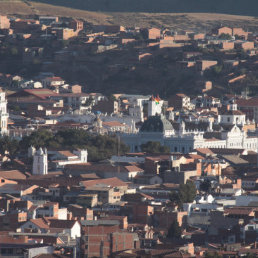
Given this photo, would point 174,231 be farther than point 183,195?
No

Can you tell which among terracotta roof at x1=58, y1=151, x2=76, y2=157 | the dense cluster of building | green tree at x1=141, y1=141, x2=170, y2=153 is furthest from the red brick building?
green tree at x1=141, y1=141, x2=170, y2=153

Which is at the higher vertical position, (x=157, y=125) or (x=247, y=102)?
(x=247, y=102)

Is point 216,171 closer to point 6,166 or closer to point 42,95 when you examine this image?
point 6,166

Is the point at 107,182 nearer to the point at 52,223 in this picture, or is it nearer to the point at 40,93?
the point at 52,223

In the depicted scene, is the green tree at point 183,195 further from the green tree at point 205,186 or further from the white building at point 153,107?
the white building at point 153,107

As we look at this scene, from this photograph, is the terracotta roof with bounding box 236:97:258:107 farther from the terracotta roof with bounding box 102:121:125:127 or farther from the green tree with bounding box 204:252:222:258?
the green tree with bounding box 204:252:222:258

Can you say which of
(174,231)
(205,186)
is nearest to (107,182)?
(205,186)
